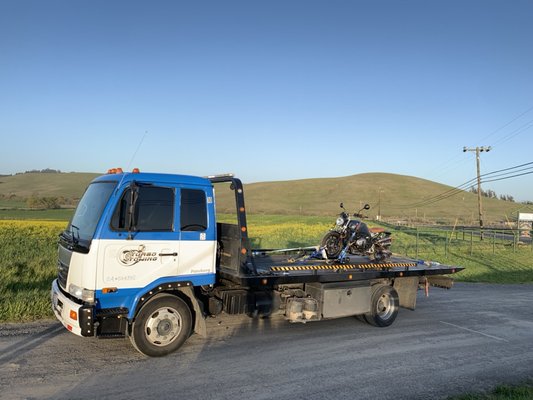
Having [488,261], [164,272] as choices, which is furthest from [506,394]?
[488,261]

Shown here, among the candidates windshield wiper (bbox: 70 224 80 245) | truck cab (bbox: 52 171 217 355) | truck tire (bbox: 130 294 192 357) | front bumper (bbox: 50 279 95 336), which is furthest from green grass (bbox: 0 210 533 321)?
truck tire (bbox: 130 294 192 357)

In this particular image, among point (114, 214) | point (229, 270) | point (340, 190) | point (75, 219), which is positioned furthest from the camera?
point (340, 190)

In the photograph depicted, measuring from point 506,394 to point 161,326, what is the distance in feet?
15.6

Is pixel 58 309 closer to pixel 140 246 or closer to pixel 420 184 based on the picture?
pixel 140 246

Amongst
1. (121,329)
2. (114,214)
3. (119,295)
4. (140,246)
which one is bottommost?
(121,329)

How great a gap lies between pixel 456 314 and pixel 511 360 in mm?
3125

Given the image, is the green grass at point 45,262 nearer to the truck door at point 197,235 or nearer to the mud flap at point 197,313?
the mud flap at point 197,313

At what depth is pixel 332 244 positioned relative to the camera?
34.1 ft

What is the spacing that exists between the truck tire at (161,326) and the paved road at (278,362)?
0.60 ft

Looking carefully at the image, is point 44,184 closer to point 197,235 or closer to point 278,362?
point 197,235

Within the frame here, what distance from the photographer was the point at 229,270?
24.0 feet

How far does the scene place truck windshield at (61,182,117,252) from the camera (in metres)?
6.02

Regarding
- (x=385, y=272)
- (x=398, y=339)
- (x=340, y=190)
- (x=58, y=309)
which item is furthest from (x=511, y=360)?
(x=340, y=190)

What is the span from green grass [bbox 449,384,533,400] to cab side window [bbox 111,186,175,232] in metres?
4.55
